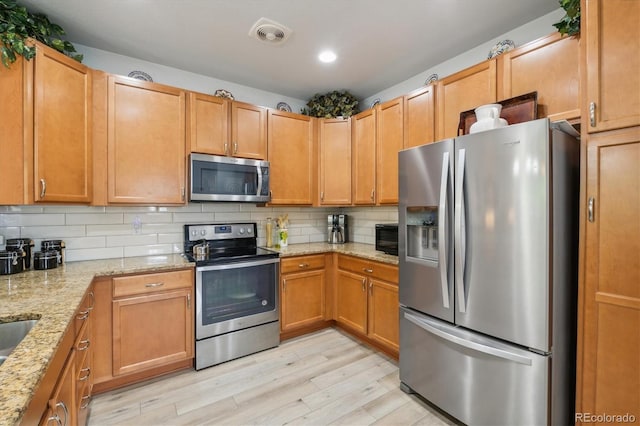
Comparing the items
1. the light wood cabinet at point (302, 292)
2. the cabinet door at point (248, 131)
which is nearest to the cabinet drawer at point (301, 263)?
the light wood cabinet at point (302, 292)

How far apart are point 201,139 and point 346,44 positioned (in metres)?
1.48

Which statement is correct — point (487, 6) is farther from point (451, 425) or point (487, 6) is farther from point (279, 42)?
point (451, 425)

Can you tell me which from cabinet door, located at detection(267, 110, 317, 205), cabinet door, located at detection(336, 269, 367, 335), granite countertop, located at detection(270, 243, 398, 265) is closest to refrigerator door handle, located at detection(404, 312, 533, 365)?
granite countertop, located at detection(270, 243, 398, 265)

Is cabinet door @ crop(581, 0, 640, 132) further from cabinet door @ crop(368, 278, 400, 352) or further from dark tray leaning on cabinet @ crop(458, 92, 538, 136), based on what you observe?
cabinet door @ crop(368, 278, 400, 352)

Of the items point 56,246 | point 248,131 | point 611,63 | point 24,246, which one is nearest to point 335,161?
point 248,131

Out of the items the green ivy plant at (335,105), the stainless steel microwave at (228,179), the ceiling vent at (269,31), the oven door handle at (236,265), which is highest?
the ceiling vent at (269,31)

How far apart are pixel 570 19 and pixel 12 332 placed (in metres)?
3.07

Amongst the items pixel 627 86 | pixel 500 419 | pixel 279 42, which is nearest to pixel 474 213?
pixel 627 86

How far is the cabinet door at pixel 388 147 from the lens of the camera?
2.72 meters

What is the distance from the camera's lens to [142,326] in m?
2.18

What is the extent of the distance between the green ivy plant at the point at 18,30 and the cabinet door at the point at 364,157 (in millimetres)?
2490

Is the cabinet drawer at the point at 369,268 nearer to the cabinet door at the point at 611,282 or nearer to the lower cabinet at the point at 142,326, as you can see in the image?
the cabinet door at the point at 611,282

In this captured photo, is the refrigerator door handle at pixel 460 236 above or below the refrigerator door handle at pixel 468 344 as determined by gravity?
above

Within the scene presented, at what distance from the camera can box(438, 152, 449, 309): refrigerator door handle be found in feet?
5.82
